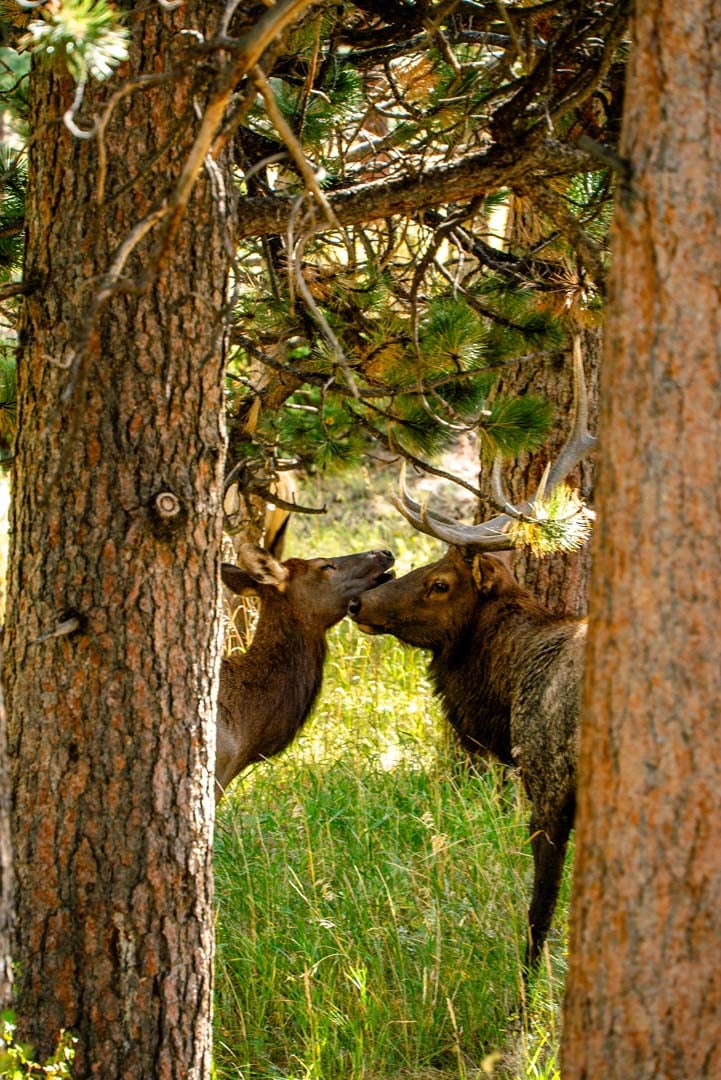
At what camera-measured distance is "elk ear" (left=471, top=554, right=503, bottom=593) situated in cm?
672

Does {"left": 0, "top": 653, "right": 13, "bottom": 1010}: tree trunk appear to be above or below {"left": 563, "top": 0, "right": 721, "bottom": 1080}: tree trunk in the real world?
below

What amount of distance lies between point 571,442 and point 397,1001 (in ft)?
9.45

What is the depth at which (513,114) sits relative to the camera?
4.09 m

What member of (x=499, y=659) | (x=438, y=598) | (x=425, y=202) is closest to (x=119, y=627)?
(x=425, y=202)

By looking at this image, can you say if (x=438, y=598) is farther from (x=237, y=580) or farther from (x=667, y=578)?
(x=667, y=578)

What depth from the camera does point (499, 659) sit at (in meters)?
6.52

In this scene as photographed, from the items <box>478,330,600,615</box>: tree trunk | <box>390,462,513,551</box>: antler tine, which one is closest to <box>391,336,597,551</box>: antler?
<box>390,462,513,551</box>: antler tine

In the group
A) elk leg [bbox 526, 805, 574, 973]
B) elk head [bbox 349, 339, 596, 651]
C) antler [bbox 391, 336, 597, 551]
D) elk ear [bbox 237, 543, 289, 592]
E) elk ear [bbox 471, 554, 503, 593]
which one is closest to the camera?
elk leg [bbox 526, 805, 574, 973]

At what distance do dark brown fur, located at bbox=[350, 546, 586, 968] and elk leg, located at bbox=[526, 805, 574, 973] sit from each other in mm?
14

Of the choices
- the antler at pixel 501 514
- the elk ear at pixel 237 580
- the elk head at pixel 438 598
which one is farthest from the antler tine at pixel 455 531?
the elk ear at pixel 237 580

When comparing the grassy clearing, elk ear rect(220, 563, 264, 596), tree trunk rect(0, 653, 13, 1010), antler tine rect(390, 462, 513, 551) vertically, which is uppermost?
antler tine rect(390, 462, 513, 551)

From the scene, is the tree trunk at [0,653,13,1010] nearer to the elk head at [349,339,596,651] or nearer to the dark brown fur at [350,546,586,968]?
the dark brown fur at [350,546,586,968]

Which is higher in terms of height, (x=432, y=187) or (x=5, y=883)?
(x=432, y=187)

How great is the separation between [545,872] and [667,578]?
2984 millimetres
